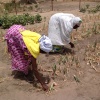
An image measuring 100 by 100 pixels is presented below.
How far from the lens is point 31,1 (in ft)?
53.5

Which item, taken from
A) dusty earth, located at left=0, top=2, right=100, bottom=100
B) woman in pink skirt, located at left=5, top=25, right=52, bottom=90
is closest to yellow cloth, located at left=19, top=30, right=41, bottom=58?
woman in pink skirt, located at left=5, top=25, right=52, bottom=90

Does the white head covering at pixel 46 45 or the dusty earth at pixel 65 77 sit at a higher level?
the white head covering at pixel 46 45

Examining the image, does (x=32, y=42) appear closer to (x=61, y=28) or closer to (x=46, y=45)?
(x=46, y=45)

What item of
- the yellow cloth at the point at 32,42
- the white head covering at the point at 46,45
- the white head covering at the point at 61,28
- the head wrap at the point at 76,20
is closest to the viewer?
the white head covering at the point at 46,45

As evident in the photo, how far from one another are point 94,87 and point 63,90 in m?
0.55

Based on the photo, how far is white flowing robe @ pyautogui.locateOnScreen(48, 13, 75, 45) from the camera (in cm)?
543

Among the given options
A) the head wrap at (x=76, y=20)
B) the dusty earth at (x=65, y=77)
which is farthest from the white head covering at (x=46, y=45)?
the head wrap at (x=76, y=20)

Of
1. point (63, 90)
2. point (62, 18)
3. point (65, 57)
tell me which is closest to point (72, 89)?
point (63, 90)

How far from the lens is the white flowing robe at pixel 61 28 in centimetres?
543

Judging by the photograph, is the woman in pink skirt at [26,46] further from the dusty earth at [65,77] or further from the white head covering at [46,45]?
the dusty earth at [65,77]

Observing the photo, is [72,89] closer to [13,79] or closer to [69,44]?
[13,79]

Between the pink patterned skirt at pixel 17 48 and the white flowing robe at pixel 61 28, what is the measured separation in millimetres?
1273

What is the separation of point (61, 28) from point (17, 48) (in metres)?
1.46

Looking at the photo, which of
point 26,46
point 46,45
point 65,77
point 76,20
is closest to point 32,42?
point 26,46
